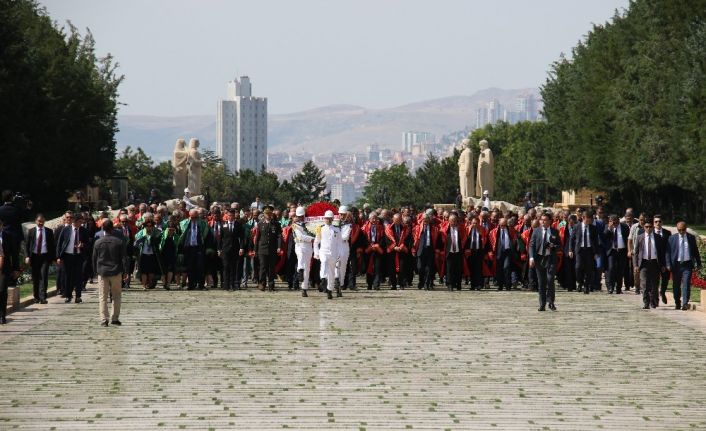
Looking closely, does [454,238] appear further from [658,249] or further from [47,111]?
[47,111]

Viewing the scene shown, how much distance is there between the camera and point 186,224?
3584cm

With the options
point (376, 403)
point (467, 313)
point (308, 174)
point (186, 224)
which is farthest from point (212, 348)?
point (308, 174)

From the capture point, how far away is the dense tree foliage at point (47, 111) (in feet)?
197

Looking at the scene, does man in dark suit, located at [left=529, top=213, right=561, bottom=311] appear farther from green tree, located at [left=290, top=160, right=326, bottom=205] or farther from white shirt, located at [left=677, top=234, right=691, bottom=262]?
green tree, located at [left=290, top=160, right=326, bottom=205]

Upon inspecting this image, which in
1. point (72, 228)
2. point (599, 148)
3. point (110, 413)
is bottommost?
point (110, 413)

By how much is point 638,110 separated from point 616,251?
41128mm

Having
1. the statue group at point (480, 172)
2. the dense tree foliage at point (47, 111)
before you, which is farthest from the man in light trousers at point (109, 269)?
the statue group at point (480, 172)

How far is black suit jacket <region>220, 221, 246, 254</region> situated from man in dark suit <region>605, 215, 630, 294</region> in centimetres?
801

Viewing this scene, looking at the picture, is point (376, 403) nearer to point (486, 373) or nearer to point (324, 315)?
point (486, 373)

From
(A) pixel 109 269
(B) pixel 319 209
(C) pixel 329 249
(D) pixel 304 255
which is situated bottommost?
(A) pixel 109 269

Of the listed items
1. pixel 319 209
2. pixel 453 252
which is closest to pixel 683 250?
pixel 453 252

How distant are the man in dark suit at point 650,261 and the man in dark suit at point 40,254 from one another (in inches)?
428

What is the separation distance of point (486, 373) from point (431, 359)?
1547 mm

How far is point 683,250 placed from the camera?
29250 millimetres
